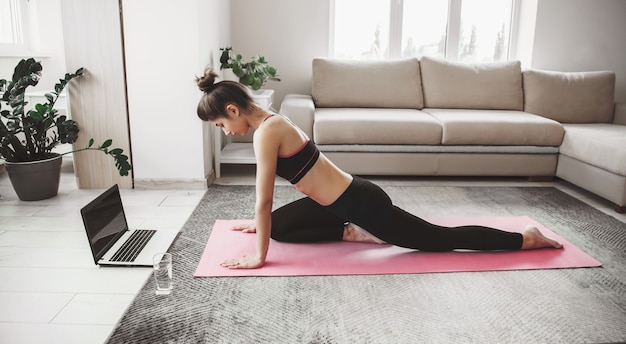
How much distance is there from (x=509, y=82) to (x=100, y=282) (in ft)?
12.0

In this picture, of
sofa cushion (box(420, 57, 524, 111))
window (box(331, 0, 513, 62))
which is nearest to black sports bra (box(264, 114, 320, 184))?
sofa cushion (box(420, 57, 524, 111))

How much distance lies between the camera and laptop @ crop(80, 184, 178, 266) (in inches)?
86.6

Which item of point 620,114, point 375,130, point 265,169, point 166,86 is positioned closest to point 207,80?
point 265,169

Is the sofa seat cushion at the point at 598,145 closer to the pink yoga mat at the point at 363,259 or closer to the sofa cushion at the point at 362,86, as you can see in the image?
the pink yoga mat at the point at 363,259

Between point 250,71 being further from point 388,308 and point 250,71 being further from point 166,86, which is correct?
point 388,308

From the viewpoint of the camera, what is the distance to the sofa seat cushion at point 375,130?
357cm

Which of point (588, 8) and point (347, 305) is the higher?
point (588, 8)

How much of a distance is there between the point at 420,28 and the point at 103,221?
11.3 feet

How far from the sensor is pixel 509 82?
14.1ft

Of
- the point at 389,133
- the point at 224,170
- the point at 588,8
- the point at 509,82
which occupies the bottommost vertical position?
the point at 224,170

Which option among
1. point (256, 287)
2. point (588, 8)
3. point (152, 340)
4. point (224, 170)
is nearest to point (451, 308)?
point (256, 287)

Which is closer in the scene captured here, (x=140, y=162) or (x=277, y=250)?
(x=277, y=250)

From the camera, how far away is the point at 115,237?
244cm

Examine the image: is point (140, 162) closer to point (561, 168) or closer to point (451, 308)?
point (451, 308)
